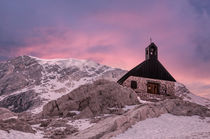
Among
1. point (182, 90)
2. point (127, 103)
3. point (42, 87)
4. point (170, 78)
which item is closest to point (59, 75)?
point (42, 87)

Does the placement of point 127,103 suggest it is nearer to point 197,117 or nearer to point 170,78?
point 197,117

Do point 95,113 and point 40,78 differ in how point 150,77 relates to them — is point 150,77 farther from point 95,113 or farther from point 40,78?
point 40,78

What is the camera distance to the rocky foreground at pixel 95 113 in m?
18.6

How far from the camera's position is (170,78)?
44.2m

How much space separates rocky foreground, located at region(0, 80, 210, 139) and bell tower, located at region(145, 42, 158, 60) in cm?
1482

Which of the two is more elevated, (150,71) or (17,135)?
(150,71)

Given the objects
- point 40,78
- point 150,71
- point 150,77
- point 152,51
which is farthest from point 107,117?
point 40,78

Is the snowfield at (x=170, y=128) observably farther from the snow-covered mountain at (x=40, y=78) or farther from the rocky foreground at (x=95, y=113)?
the snow-covered mountain at (x=40, y=78)

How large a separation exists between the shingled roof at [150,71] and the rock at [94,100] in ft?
36.4

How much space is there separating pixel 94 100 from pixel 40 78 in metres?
93.6

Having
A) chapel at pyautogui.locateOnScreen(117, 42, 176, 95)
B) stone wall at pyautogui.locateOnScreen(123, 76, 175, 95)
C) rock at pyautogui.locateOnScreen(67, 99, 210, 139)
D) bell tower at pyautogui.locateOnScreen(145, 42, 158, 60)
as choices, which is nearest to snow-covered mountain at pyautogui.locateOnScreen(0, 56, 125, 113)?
stone wall at pyautogui.locateOnScreen(123, 76, 175, 95)

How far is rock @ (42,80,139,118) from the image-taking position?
28511mm

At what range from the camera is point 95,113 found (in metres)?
27.2

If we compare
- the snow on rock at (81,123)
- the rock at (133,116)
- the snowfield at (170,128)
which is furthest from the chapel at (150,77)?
the snowfield at (170,128)
